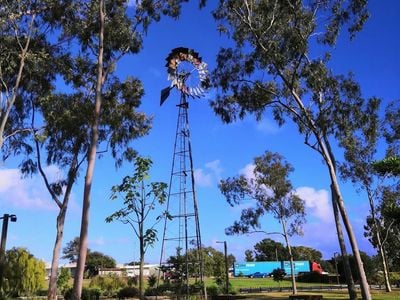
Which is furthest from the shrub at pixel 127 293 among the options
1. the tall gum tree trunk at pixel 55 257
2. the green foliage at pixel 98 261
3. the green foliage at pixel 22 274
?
the green foliage at pixel 98 261

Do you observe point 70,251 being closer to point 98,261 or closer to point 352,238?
point 98,261

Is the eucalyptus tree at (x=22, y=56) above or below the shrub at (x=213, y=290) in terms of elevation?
above

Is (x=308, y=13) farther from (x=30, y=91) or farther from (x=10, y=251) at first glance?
(x=10, y=251)

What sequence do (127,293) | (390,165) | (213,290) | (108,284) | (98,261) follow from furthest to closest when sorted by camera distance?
(98,261), (108,284), (213,290), (127,293), (390,165)

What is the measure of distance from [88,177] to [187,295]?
12.3 meters

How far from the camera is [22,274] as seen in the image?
34.6 m

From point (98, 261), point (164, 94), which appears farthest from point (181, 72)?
point (98, 261)

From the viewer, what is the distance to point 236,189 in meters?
44.0

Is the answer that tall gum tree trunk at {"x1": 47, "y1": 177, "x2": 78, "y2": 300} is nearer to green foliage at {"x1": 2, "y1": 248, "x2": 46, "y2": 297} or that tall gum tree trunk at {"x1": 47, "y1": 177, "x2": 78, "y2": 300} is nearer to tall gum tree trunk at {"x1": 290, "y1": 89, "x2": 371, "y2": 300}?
green foliage at {"x1": 2, "y1": 248, "x2": 46, "y2": 297}

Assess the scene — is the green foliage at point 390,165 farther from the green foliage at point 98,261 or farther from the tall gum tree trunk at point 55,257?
the green foliage at point 98,261

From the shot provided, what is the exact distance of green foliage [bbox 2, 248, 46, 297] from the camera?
33500 millimetres

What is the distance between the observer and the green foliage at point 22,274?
33.5m

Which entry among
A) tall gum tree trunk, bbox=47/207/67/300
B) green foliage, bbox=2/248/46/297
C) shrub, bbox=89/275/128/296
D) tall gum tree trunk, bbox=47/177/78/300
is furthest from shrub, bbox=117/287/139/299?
tall gum tree trunk, bbox=47/207/67/300

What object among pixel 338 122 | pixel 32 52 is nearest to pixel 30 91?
pixel 32 52
